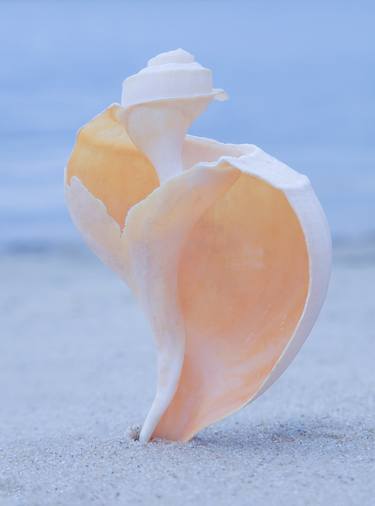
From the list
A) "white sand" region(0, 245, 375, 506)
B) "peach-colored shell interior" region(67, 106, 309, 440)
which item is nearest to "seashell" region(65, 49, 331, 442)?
"peach-colored shell interior" region(67, 106, 309, 440)

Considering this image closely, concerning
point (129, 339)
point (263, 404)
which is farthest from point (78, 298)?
point (263, 404)

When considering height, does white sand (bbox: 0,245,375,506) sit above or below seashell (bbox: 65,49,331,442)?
below

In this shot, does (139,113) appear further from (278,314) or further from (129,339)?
(129,339)

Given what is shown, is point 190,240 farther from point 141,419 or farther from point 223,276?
point 141,419

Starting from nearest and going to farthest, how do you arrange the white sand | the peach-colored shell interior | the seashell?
the white sand, the seashell, the peach-colored shell interior

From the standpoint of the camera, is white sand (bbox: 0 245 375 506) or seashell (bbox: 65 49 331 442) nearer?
white sand (bbox: 0 245 375 506)

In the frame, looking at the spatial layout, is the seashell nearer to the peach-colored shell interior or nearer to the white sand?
the peach-colored shell interior

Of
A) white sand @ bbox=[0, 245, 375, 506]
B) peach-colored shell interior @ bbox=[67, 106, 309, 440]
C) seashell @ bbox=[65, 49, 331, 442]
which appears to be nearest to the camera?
white sand @ bbox=[0, 245, 375, 506]
